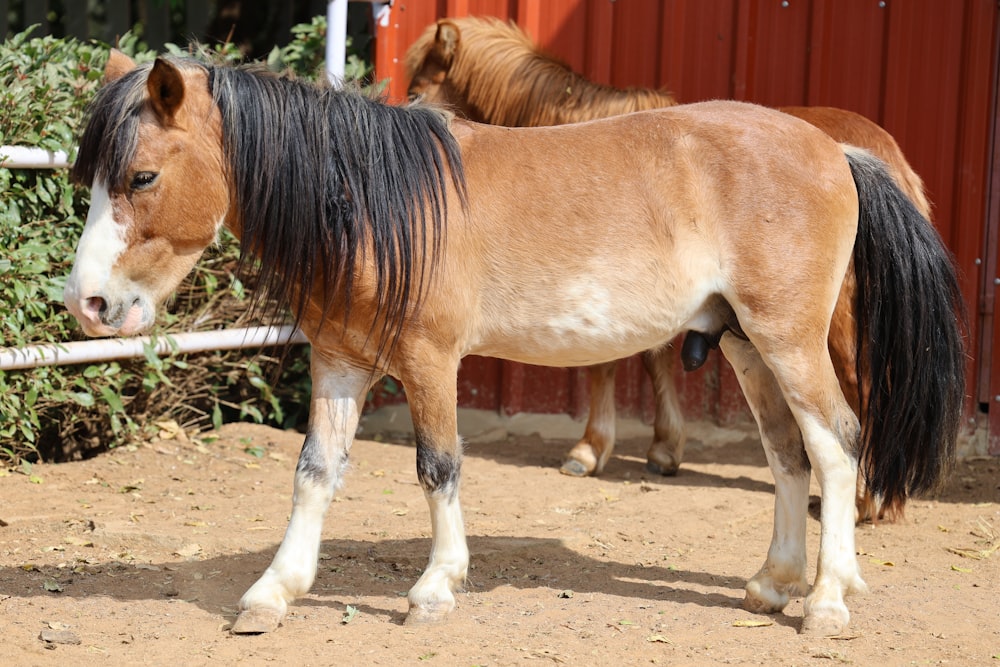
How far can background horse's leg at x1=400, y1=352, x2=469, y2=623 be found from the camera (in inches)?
144

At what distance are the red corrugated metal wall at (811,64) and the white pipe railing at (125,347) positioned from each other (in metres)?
1.76

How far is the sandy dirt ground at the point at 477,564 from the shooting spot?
3.50 metres

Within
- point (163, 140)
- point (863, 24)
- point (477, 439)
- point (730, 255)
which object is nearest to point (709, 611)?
point (730, 255)

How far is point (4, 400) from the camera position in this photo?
509 centimetres

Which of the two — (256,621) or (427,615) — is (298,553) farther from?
(427,615)

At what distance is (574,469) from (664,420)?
566 millimetres

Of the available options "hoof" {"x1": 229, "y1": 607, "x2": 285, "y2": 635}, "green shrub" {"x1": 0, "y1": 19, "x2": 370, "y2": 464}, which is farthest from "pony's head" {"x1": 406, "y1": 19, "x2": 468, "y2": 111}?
"hoof" {"x1": 229, "y1": 607, "x2": 285, "y2": 635}

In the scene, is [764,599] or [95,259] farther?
[764,599]

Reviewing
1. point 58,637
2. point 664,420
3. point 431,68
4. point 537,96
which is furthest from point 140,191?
point 664,420

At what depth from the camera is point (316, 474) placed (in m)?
3.81

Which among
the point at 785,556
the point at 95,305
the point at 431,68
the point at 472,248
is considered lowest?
the point at 785,556

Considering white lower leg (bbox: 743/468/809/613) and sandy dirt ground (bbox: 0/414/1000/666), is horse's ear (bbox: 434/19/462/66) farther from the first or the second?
white lower leg (bbox: 743/468/809/613)

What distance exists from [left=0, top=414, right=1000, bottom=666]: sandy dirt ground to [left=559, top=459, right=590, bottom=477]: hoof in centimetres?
11

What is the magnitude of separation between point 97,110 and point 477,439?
3782 millimetres
